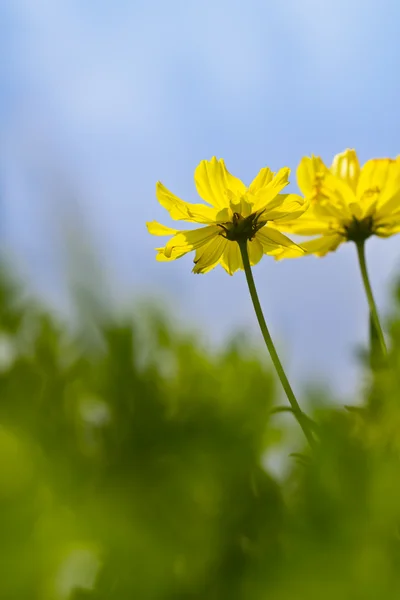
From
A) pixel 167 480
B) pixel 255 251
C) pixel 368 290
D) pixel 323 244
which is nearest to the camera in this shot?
pixel 167 480

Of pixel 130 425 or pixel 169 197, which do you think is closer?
pixel 130 425

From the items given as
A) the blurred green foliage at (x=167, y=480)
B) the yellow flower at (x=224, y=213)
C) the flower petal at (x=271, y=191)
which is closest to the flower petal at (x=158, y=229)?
the yellow flower at (x=224, y=213)

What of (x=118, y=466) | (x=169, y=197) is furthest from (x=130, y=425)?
(x=169, y=197)

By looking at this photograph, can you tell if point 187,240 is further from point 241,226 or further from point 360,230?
point 360,230

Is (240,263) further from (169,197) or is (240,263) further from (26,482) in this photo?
(26,482)

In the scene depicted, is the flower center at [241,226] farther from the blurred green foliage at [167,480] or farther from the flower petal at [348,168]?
the blurred green foliage at [167,480]

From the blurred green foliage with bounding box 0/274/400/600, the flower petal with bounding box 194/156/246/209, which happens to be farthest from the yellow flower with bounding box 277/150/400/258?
the blurred green foliage with bounding box 0/274/400/600

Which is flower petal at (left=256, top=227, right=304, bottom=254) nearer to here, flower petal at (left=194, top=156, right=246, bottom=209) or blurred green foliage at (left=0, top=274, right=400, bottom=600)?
flower petal at (left=194, top=156, right=246, bottom=209)

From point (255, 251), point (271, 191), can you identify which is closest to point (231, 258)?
point (255, 251)
